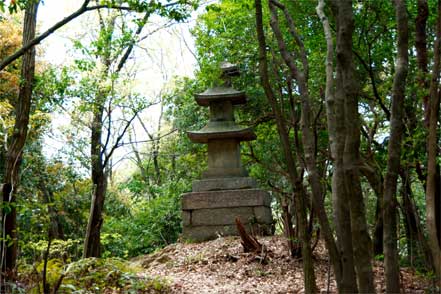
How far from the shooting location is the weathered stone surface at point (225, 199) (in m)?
11.5

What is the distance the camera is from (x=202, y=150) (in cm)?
1459

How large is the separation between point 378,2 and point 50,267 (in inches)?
226

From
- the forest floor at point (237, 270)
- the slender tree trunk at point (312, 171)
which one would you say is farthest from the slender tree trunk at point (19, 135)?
the slender tree trunk at point (312, 171)

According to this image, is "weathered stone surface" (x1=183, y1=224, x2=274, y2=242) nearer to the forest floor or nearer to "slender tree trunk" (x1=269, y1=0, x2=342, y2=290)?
the forest floor

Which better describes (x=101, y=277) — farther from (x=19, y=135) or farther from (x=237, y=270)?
(x=237, y=270)

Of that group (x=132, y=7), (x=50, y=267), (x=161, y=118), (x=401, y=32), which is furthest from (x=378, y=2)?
(x=161, y=118)

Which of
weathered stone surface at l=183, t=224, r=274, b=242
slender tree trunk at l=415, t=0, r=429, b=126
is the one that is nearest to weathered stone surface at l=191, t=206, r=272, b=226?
weathered stone surface at l=183, t=224, r=274, b=242

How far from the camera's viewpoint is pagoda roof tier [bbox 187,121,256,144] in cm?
1202

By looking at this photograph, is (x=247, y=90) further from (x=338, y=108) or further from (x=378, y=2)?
(x=338, y=108)

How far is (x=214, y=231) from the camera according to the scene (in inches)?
450

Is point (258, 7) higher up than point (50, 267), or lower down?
higher up

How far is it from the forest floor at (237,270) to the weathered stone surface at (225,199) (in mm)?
1119

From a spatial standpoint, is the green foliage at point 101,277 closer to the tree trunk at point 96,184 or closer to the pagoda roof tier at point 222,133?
the tree trunk at point 96,184

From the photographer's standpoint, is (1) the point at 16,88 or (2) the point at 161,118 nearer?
(1) the point at 16,88
